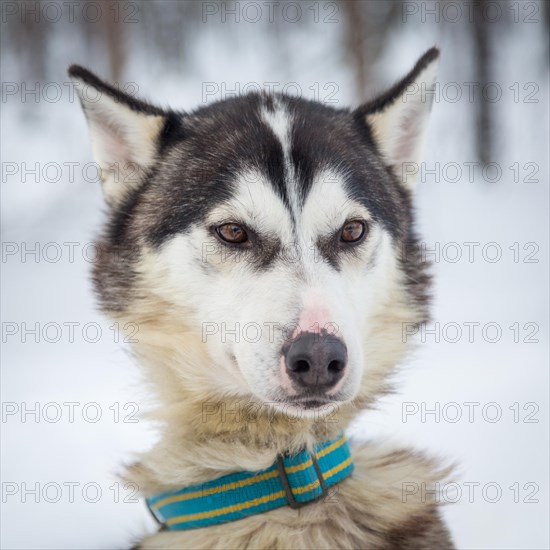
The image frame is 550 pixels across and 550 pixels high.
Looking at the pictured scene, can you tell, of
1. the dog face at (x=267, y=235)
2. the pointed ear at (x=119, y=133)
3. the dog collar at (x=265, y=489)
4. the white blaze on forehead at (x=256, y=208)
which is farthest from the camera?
the pointed ear at (x=119, y=133)

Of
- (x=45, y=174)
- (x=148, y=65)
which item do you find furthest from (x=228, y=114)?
(x=148, y=65)

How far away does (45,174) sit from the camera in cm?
1145

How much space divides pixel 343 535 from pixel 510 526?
164cm

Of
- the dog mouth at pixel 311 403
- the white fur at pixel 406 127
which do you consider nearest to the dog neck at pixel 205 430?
A: the dog mouth at pixel 311 403

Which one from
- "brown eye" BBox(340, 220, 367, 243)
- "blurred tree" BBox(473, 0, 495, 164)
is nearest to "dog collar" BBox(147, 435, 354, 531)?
"brown eye" BBox(340, 220, 367, 243)

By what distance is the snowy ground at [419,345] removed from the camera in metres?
3.74

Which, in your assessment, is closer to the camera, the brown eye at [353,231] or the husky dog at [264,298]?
the husky dog at [264,298]

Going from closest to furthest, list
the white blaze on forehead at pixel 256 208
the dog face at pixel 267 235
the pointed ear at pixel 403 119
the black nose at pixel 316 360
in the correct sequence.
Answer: the black nose at pixel 316 360
the dog face at pixel 267 235
the white blaze on forehead at pixel 256 208
the pointed ear at pixel 403 119

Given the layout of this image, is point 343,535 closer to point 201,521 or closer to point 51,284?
point 201,521

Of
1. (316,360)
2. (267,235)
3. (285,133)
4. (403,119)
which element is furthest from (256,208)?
(403,119)

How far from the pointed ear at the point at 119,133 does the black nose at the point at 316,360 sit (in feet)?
3.75

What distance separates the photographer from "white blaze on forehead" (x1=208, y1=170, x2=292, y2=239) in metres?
2.45

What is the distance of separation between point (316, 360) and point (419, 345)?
2.62 ft

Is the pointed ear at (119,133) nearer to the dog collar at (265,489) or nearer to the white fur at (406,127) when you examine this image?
the white fur at (406,127)
